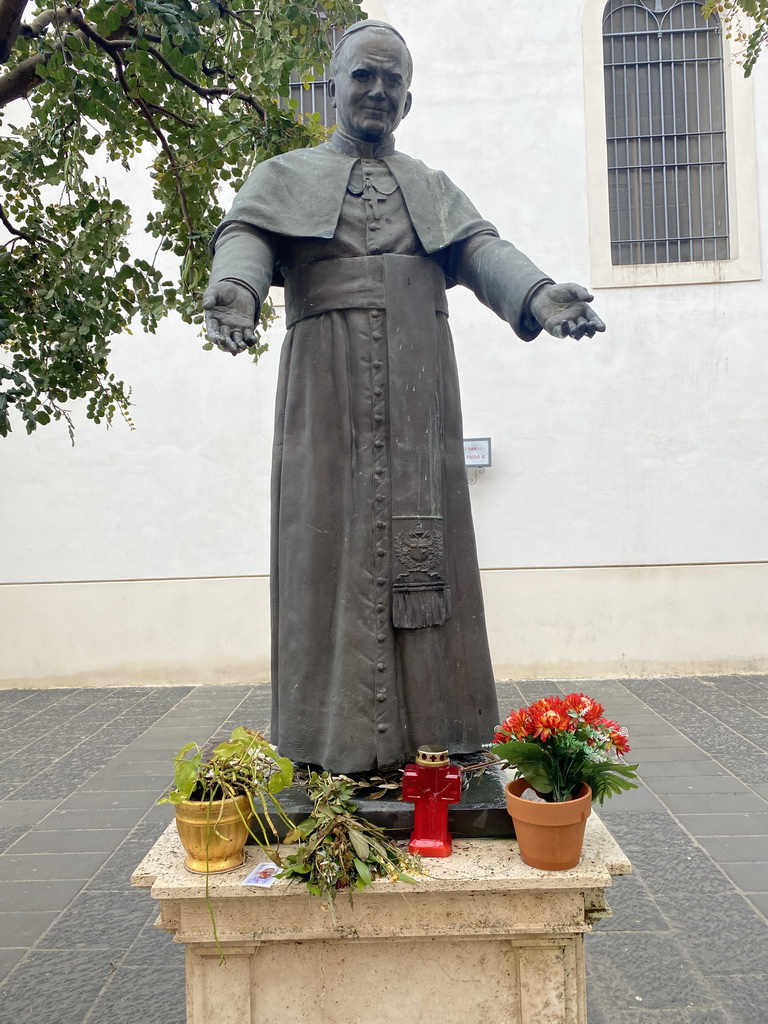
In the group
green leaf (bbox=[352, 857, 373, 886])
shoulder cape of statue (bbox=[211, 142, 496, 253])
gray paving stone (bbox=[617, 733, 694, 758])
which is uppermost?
shoulder cape of statue (bbox=[211, 142, 496, 253])

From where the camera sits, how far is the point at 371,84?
213 centimetres

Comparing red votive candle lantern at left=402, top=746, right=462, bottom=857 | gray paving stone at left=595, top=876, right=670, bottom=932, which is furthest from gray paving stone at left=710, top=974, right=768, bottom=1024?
red votive candle lantern at left=402, top=746, right=462, bottom=857

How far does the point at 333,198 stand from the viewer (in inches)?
84.6

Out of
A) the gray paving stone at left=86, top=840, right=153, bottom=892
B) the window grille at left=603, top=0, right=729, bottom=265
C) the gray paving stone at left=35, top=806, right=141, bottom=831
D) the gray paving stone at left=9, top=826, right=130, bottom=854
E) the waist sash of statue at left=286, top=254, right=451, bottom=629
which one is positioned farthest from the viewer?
the window grille at left=603, top=0, right=729, bottom=265

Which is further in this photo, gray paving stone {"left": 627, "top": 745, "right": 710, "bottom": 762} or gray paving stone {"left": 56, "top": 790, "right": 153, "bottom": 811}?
gray paving stone {"left": 627, "top": 745, "right": 710, "bottom": 762}

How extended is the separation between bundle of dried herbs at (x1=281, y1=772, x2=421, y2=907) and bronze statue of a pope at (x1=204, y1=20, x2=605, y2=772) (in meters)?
0.17

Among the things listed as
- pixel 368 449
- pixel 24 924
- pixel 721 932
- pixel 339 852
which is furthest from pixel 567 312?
pixel 24 924

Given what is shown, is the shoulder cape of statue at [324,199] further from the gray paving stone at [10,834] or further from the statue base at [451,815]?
the gray paving stone at [10,834]

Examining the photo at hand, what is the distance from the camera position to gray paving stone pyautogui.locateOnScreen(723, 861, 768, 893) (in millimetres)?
3258

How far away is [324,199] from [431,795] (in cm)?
155

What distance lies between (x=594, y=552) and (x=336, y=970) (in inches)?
218

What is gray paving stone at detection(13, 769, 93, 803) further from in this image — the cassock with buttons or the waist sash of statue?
the waist sash of statue

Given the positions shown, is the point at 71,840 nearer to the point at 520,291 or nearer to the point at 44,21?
the point at 520,291

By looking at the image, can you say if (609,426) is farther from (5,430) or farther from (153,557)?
(5,430)
